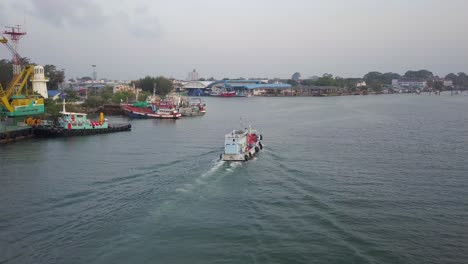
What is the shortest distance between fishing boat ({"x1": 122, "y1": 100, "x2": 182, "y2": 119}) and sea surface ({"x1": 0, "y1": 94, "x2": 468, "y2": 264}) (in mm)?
17361

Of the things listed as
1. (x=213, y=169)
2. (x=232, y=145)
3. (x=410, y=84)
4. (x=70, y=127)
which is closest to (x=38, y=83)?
(x=70, y=127)

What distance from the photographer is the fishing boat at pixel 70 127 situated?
26000mm

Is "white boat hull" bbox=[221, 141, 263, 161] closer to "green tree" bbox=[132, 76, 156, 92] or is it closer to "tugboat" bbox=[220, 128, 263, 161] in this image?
"tugboat" bbox=[220, 128, 263, 161]

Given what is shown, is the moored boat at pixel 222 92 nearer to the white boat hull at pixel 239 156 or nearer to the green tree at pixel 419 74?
the white boat hull at pixel 239 156

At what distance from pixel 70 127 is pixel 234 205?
17.7m

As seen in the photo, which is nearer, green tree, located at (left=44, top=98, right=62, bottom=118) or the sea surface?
the sea surface

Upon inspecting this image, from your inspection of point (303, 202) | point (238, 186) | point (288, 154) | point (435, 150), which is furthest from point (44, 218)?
point (435, 150)

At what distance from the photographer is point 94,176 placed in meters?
15.6

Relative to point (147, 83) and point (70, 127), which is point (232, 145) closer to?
point (70, 127)

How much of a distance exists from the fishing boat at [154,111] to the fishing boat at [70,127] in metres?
10.8

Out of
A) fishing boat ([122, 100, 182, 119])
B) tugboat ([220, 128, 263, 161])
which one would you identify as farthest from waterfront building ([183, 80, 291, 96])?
tugboat ([220, 128, 263, 161])

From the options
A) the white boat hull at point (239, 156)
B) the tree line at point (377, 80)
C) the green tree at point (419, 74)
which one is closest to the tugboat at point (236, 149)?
the white boat hull at point (239, 156)

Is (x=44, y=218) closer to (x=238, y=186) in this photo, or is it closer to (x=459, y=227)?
(x=238, y=186)

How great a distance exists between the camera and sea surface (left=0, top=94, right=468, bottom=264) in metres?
9.34
